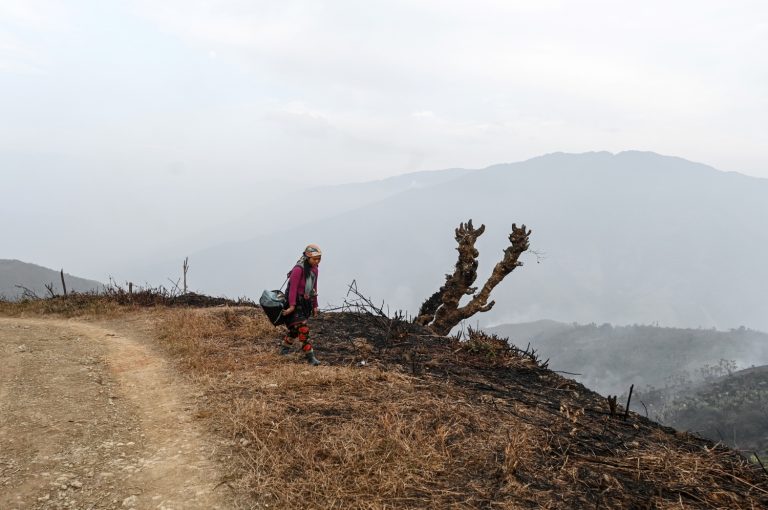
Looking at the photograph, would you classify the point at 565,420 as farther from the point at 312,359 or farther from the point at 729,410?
the point at 729,410

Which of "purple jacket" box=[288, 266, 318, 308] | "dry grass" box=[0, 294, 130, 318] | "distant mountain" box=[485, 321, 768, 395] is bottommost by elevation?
"distant mountain" box=[485, 321, 768, 395]

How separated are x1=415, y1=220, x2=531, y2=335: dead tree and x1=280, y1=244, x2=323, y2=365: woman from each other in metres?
6.27

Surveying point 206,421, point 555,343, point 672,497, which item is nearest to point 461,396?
point 672,497

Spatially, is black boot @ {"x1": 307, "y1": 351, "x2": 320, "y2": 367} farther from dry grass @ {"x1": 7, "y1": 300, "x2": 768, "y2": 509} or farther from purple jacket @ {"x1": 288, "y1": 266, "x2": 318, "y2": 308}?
purple jacket @ {"x1": 288, "y1": 266, "x2": 318, "y2": 308}

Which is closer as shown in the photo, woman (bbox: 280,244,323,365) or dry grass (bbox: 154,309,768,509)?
dry grass (bbox: 154,309,768,509)

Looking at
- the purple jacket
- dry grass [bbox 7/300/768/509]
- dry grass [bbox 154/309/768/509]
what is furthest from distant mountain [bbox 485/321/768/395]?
dry grass [bbox 154/309/768/509]

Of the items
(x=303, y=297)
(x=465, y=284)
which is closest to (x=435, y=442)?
(x=303, y=297)

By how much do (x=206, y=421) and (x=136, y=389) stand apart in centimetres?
193

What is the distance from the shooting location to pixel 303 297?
811 cm

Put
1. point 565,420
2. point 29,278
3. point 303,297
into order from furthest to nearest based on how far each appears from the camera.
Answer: point 29,278 < point 303,297 < point 565,420

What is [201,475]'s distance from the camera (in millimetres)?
4383

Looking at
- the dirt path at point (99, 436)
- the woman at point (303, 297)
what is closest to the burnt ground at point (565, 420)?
the woman at point (303, 297)

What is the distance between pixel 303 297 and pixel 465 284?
739 centimetres

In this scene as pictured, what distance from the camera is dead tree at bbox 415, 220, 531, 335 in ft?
46.5
